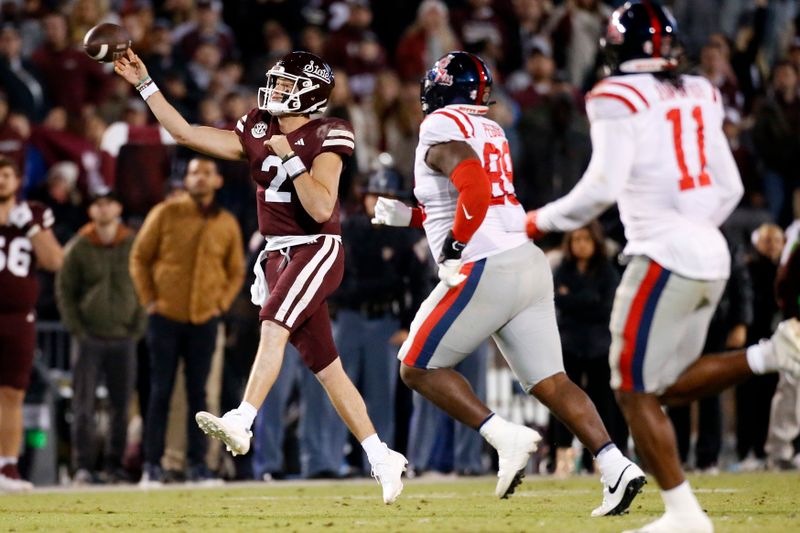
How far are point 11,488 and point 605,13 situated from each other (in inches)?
364

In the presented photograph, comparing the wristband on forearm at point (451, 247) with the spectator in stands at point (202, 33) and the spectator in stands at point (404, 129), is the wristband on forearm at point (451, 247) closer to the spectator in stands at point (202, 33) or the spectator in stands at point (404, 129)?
the spectator in stands at point (404, 129)

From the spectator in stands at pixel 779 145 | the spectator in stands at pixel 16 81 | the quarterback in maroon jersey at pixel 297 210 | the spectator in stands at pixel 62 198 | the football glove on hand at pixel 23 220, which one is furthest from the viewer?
the spectator in stands at pixel 16 81

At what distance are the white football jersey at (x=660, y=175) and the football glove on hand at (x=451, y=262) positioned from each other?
37.5 inches

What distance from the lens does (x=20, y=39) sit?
1437 cm

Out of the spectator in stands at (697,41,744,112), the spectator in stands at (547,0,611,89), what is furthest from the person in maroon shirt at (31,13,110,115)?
the spectator in stands at (697,41,744,112)

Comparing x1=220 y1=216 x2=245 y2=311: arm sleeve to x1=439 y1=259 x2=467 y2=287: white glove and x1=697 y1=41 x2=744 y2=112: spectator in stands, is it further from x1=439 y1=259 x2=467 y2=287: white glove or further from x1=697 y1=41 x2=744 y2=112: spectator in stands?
x1=697 y1=41 x2=744 y2=112: spectator in stands

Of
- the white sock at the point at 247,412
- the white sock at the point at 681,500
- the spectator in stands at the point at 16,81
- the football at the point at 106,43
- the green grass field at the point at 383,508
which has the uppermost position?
the spectator in stands at the point at 16,81

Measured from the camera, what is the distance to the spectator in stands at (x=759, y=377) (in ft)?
38.1

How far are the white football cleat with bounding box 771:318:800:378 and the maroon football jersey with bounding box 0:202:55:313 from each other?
5.70m

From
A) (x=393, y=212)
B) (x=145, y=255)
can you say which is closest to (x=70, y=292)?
(x=145, y=255)

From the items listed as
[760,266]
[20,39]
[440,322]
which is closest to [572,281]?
[760,266]

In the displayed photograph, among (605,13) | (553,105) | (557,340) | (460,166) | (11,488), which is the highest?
(605,13)

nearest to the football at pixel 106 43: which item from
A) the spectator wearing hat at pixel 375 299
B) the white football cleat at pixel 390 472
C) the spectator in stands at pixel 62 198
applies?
the white football cleat at pixel 390 472

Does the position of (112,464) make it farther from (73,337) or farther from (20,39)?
(20,39)
